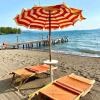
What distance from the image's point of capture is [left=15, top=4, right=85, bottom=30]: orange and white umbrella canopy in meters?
6.50

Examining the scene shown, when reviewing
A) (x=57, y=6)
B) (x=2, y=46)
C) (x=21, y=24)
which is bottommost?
(x=2, y=46)

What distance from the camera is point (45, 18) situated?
7.37m

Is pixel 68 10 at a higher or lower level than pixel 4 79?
higher

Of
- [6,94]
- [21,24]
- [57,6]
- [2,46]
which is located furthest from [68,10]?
[2,46]

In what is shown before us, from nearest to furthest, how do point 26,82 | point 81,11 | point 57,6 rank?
point 57,6
point 81,11
point 26,82

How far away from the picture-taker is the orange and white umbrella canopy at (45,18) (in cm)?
650

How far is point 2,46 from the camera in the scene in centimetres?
2781

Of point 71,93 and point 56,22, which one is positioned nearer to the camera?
point 71,93

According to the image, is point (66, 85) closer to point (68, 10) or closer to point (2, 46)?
point (68, 10)

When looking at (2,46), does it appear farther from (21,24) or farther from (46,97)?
(46,97)

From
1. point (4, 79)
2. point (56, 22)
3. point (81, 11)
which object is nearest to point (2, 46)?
point (4, 79)

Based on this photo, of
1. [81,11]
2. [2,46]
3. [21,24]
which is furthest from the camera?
[2,46]

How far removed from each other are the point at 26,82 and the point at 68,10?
3740 millimetres

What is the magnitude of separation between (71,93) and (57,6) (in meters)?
2.56
